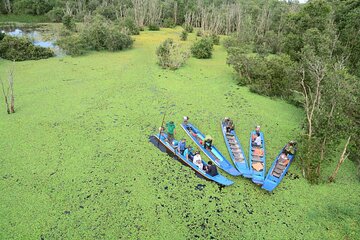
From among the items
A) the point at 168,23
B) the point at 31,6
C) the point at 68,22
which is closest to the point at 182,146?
the point at 68,22

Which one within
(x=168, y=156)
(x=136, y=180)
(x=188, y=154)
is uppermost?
(x=188, y=154)

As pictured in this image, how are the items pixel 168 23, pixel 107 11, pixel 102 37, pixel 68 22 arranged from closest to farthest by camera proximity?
pixel 102 37 → pixel 68 22 → pixel 107 11 → pixel 168 23

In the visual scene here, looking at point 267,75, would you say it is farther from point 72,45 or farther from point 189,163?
point 72,45

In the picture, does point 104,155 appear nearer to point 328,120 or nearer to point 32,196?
point 32,196

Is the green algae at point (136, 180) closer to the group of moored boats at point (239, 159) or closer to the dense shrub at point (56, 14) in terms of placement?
the group of moored boats at point (239, 159)

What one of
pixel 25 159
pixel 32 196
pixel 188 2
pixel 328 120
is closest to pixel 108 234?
pixel 32 196

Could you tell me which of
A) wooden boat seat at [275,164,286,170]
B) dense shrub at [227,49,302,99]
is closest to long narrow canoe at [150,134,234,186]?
wooden boat seat at [275,164,286,170]
